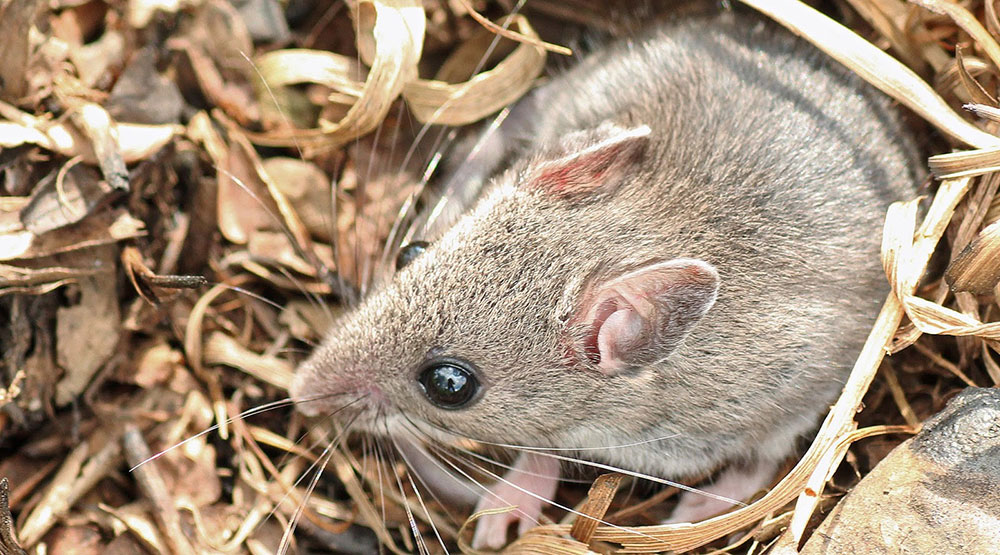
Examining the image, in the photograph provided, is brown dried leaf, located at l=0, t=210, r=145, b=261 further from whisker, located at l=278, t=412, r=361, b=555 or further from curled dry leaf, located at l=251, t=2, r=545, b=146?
whisker, located at l=278, t=412, r=361, b=555

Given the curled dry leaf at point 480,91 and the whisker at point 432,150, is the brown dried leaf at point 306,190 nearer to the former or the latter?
the whisker at point 432,150

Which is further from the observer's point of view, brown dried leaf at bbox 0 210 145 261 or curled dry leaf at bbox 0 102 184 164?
curled dry leaf at bbox 0 102 184 164

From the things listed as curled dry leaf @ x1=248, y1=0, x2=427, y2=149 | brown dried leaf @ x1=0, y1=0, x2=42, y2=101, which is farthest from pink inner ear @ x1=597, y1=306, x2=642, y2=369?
brown dried leaf @ x1=0, y1=0, x2=42, y2=101

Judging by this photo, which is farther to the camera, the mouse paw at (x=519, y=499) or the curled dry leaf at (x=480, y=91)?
the curled dry leaf at (x=480, y=91)

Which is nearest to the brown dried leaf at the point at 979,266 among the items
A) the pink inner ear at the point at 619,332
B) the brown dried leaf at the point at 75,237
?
the pink inner ear at the point at 619,332

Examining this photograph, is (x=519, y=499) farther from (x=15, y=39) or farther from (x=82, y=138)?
(x=15, y=39)
